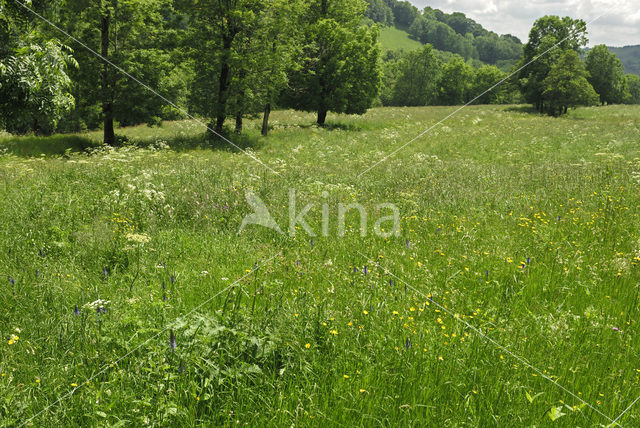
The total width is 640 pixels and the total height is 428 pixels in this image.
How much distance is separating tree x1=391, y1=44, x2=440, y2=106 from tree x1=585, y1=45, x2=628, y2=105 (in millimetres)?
32322

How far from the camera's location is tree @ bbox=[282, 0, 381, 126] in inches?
1118

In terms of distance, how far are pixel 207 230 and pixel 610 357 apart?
19.1ft

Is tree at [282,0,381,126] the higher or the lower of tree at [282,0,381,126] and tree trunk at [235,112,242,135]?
the higher

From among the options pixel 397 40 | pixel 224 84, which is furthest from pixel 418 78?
pixel 397 40

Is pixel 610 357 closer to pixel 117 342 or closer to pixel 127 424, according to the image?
pixel 127 424

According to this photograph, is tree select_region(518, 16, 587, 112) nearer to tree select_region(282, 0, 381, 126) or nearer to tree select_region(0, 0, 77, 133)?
tree select_region(282, 0, 381, 126)

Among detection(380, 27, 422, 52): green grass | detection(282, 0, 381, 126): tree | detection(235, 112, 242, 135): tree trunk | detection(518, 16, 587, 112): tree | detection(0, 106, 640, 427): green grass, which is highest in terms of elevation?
detection(380, 27, 422, 52): green grass

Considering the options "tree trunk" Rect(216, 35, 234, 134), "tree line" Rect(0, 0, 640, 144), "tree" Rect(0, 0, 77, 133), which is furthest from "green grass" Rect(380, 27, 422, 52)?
"tree" Rect(0, 0, 77, 133)

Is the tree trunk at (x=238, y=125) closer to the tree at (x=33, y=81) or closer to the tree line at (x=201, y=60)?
the tree line at (x=201, y=60)

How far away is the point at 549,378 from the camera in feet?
9.07

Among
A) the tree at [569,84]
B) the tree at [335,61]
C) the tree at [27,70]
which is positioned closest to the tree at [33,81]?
the tree at [27,70]

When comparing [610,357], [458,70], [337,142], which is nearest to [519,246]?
[610,357]

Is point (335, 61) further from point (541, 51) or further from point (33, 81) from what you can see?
point (541, 51)

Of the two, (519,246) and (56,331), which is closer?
(56,331)
